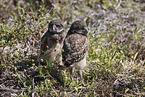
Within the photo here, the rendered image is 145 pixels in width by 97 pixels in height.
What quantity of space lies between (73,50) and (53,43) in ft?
1.19

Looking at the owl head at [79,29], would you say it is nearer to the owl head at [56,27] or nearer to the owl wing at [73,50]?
the owl wing at [73,50]

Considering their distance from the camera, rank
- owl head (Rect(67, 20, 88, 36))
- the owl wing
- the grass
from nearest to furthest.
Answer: the owl wing → the grass → owl head (Rect(67, 20, 88, 36))

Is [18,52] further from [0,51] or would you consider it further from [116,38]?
[116,38]

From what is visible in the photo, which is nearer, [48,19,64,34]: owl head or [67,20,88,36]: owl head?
[48,19,64,34]: owl head

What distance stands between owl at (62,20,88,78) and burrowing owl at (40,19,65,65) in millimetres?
138

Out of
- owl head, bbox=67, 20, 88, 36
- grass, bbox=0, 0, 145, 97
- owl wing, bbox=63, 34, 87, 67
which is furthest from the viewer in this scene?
owl head, bbox=67, 20, 88, 36

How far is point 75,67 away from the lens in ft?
9.96

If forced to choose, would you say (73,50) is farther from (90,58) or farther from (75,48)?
(90,58)

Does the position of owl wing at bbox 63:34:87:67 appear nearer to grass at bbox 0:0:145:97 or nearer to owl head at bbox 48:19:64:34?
owl head at bbox 48:19:64:34

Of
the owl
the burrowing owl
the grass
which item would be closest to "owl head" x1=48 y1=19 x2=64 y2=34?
the burrowing owl

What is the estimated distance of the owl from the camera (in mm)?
2779

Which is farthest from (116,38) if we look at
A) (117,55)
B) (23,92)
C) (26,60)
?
(23,92)

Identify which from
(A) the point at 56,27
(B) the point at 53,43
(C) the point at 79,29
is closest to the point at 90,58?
(C) the point at 79,29

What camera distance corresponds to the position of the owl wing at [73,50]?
2.77m
